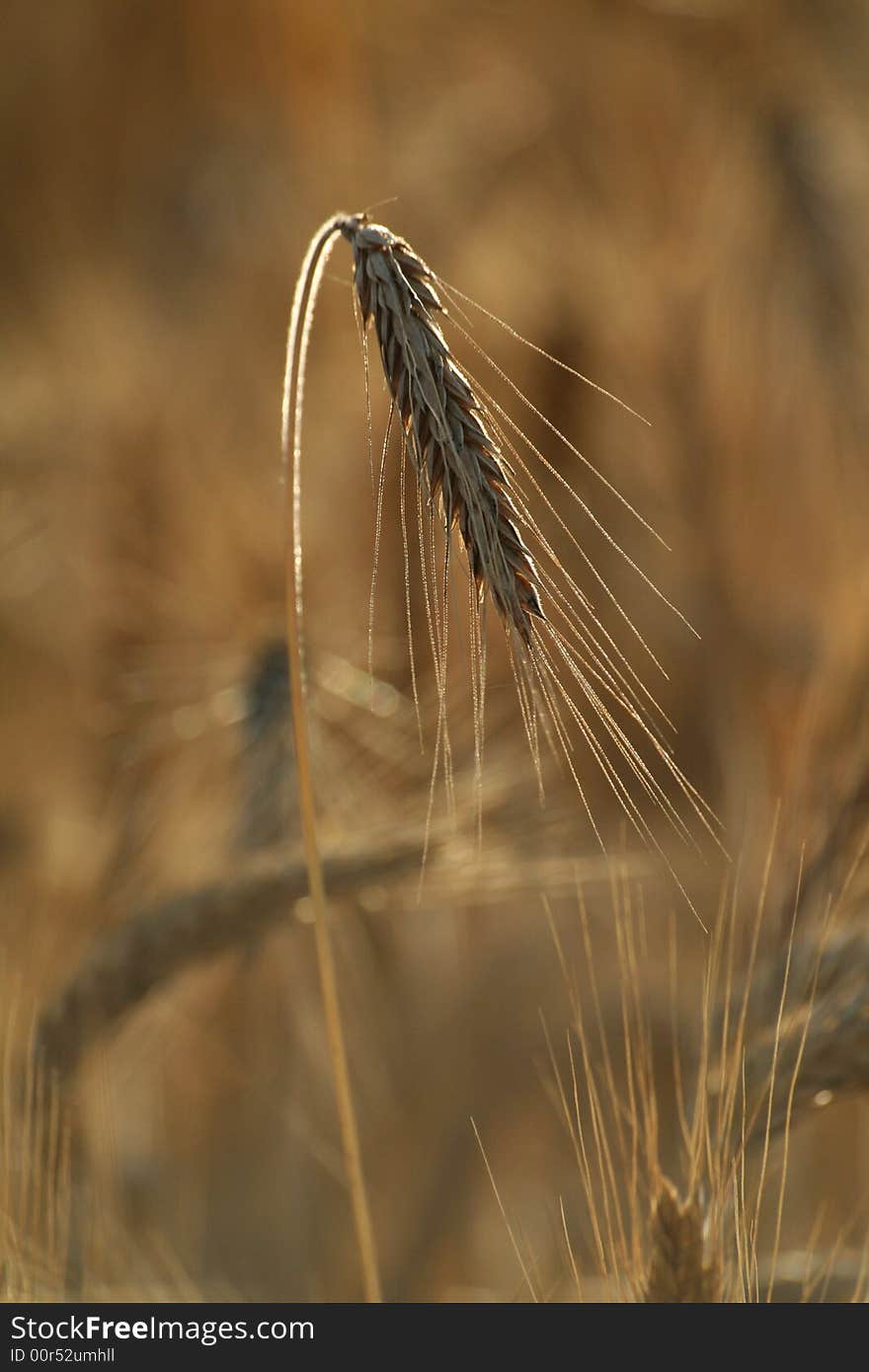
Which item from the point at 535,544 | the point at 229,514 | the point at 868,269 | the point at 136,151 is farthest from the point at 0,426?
the point at 868,269

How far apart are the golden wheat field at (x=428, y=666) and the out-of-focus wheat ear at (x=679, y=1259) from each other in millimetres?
41

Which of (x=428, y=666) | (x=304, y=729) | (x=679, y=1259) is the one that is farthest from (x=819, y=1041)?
(x=428, y=666)

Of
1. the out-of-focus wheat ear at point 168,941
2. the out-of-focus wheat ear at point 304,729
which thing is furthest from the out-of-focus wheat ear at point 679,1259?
the out-of-focus wheat ear at point 168,941

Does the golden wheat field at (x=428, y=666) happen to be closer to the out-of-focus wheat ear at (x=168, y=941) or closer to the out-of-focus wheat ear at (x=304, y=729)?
the out-of-focus wheat ear at (x=168, y=941)

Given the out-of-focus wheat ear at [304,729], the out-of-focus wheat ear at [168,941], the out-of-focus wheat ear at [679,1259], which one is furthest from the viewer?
the out-of-focus wheat ear at [168,941]

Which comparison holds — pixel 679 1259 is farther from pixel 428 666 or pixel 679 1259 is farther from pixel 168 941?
pixel 428 666

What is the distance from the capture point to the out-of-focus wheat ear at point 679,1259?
0.83 metres

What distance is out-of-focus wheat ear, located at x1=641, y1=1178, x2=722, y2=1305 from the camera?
0.83 meters

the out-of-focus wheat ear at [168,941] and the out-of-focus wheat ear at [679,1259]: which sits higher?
the out-of-focus wheat ear at [168,941]

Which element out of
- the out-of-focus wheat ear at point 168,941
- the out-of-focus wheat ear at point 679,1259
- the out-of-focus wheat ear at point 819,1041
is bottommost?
the out-of-focus wheat ear at point 679,1259

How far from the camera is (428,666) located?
5.59 feet

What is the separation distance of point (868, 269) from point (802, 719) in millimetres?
588

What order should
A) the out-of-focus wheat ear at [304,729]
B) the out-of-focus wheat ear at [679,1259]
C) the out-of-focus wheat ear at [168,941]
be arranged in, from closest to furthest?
1. the out-of-focus wheat ear at [304,729]
2. the out-of-focus wheat ear at [679,1259]
3. the out-of-focus wheat ear at [168,941]

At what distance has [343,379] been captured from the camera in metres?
2.06
